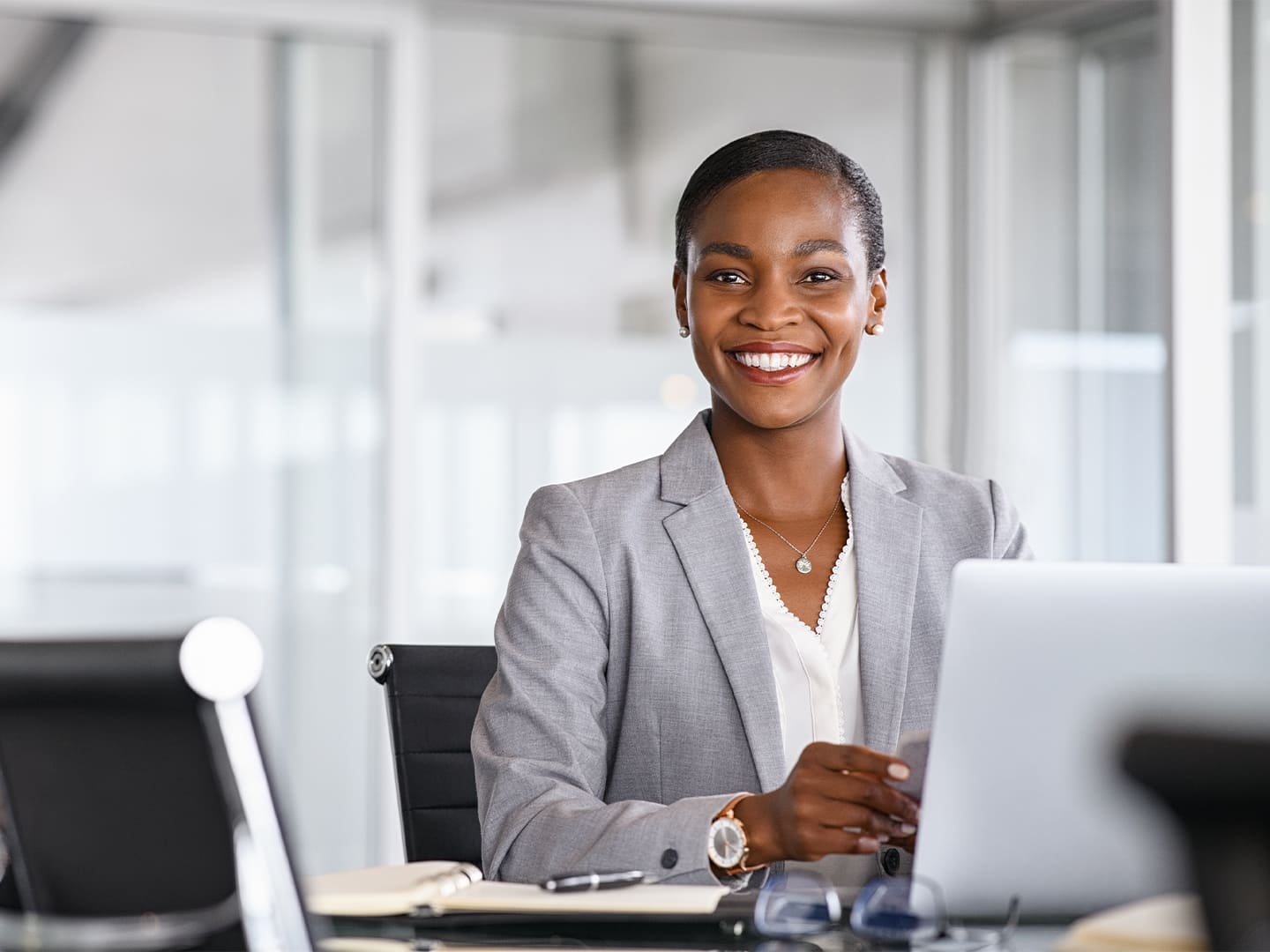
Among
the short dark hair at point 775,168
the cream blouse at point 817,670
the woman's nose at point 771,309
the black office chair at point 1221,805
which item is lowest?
the cream blouse at point 817,670

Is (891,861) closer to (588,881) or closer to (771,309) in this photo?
(588,881)

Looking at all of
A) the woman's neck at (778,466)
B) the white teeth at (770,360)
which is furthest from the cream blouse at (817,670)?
the white teeth at (770,360)

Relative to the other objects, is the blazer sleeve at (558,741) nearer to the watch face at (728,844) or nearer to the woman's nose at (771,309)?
the watch face at (728,844)

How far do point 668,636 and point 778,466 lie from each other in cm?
28

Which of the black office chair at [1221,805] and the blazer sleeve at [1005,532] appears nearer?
the black office chair at [1221,805]

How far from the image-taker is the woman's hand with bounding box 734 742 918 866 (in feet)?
4.88

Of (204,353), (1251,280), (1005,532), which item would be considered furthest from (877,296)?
(204,353)

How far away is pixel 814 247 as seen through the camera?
196 cm

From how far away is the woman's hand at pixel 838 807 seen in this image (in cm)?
149

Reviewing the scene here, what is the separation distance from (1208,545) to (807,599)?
2134mm

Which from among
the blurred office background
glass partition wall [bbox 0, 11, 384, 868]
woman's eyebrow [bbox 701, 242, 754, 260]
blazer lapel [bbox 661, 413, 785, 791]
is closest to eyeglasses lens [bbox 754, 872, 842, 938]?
blazer lapel [bbox 661, 413, 785, 791]

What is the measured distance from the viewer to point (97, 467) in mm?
4117

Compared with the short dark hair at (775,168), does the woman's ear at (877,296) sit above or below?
below

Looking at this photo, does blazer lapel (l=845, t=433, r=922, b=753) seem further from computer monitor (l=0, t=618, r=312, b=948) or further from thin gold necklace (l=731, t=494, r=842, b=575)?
computer monitor (l=0, t=618, r=312, b=948)
